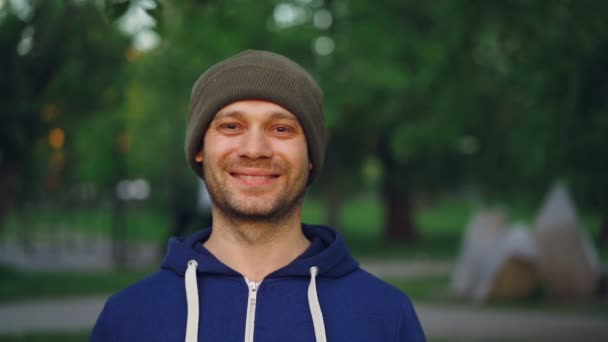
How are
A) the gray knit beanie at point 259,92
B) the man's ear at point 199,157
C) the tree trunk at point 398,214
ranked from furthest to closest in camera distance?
1. the tree trunk at point 398,214
2. the man's ear at point 199,157
3. the gray knit beanie at point 259,92

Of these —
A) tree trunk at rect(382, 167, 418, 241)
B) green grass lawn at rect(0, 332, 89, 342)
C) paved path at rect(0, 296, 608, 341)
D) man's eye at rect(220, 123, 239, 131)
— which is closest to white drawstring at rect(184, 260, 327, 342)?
man's eye at rect(220, 123, 239, 131)

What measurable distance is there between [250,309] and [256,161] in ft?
1.24

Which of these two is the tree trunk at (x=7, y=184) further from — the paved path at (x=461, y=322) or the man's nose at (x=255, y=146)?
the man's nose at (x=255, y=146)

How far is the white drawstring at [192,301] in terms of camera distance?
7.71 ft

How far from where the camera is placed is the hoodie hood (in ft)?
8.17

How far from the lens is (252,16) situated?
54.6 ft

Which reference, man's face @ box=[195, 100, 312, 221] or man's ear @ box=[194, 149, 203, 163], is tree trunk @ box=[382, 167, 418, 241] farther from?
man's face @ box=[195, 100, 312, 221]

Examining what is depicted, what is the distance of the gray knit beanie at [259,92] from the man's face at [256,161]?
0.03 metres

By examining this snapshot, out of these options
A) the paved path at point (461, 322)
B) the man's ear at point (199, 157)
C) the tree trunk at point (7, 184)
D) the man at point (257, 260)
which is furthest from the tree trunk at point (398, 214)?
the man at point (257, 260)

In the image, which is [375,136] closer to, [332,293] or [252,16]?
[252,16]

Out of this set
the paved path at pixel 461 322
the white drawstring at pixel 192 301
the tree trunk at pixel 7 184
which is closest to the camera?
the white drawstring at pixel 192 301

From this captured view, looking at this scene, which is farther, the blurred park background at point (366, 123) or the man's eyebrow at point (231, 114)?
the blurred park background at point (366, 123)

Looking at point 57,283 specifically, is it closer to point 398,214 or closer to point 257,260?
point 257,260

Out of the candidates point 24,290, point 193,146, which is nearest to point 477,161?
point 24,290
